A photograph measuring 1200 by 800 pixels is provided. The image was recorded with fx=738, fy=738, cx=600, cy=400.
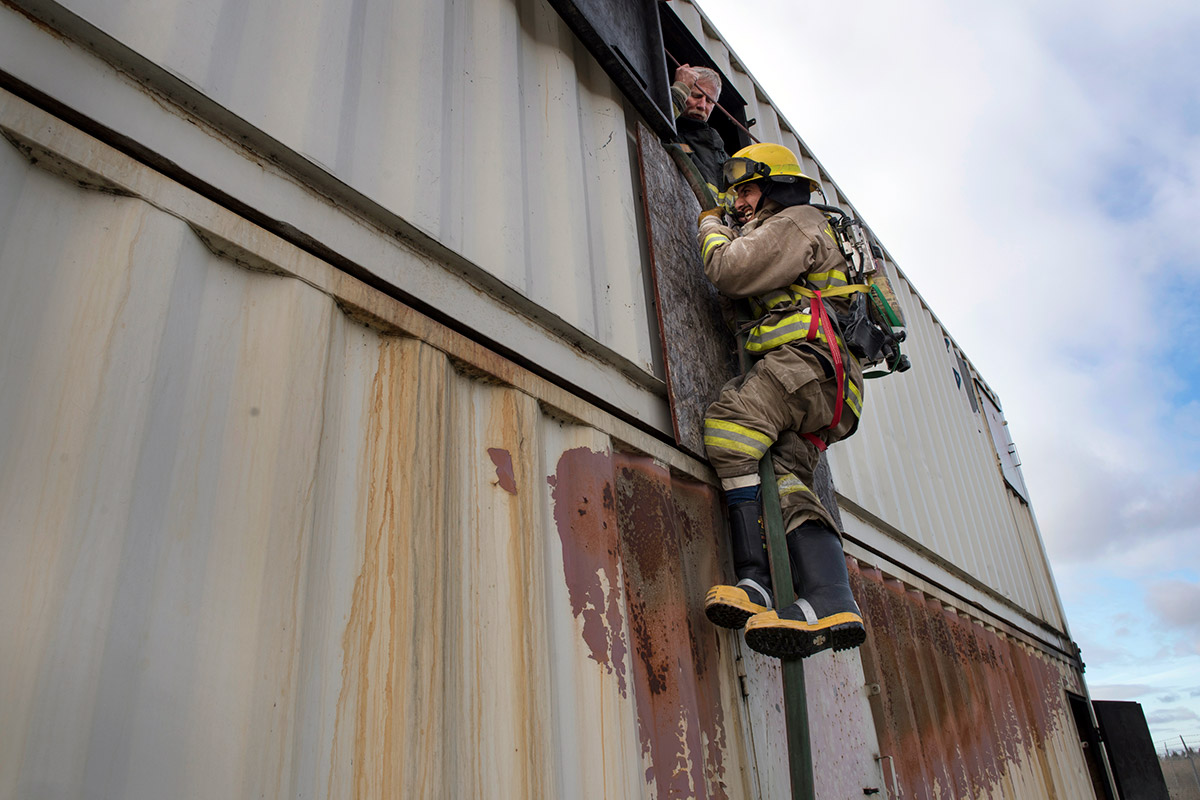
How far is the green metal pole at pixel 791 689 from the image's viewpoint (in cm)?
203

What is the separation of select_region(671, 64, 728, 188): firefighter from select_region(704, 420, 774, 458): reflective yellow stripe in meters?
1.63

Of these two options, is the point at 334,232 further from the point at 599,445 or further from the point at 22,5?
the point at 599,445

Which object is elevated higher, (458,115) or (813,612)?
(458,115)

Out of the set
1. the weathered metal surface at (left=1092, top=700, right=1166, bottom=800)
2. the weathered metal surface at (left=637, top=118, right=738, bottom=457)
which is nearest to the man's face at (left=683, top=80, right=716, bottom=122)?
the weathered metal surface at (left=637, top=118, right=738, bottom=457)

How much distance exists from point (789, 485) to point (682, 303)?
2.46 ft

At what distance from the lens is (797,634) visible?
198 centimetres

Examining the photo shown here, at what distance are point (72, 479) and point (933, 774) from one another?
3.70m

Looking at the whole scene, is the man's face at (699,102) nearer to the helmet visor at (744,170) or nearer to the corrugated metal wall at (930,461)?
the corrugated metal wall at (930,461)

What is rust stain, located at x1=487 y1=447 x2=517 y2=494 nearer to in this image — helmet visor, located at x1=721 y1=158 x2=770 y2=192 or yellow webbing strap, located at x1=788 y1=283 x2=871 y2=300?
yellow webbing strap, located at x1=788 y1=283 x2=871 y2=300

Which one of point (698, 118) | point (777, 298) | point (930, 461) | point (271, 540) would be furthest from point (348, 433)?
point (930, 461)

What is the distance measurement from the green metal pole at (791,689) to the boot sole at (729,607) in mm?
117

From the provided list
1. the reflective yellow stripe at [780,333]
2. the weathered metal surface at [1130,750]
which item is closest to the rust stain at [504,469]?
the reflective yellow stripe at [780,333]

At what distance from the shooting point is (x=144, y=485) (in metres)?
1.07

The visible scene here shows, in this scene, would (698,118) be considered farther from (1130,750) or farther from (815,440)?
(1130,750)
